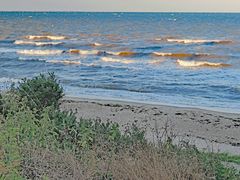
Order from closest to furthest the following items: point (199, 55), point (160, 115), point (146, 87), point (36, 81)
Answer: point (36, 81) < point (160, 115) < point (146, 87) < point (199, 55)

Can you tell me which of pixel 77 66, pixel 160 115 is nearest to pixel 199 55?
pixel 77 66

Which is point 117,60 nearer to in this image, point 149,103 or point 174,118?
point 149,103

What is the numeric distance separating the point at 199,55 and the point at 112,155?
4038 cm

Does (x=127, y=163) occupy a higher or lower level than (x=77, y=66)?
higher

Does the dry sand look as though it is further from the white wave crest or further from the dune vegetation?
the white wave crest

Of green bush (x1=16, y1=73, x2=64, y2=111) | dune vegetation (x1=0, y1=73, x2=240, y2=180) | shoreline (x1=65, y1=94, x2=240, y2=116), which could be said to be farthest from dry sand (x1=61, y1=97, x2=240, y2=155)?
dune vegetation (x1=0, y1=73, x2=240, y2=180)

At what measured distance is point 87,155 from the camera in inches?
249

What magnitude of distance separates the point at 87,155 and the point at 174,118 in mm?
11374

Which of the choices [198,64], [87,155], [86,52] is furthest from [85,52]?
[87,155]

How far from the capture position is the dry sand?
15.2m

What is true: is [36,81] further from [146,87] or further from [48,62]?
[48,62]

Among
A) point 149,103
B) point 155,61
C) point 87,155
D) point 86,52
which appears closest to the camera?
point 87,155

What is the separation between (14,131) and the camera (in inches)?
249

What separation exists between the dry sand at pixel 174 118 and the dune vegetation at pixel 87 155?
692cm
